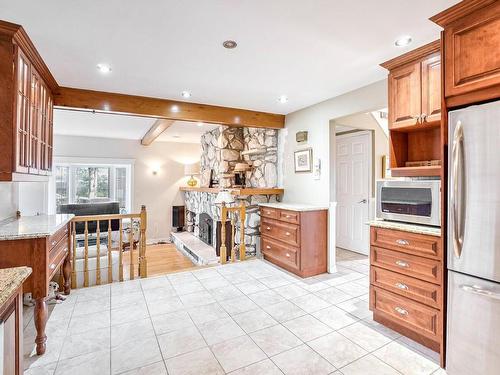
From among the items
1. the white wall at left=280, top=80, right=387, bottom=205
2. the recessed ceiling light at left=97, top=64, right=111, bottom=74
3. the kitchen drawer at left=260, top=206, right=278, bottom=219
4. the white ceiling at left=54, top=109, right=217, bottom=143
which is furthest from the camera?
the white ceiling at left=54, top=109, right=217, bottom=143

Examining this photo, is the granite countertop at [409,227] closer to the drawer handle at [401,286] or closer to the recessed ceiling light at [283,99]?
the drawer handle at [401,286]

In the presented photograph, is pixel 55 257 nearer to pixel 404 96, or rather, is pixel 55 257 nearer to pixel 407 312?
pixel 407 312

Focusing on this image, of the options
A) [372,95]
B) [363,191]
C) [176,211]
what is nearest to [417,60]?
[372,95]

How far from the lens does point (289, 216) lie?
12.3 ft

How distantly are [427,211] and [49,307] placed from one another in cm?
359

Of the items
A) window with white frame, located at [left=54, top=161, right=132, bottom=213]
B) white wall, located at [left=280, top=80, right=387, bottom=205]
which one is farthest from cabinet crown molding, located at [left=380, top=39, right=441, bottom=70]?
window with white frame, located at [left=54, top=161, right=132, bottom=213]

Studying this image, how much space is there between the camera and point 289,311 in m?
2.67

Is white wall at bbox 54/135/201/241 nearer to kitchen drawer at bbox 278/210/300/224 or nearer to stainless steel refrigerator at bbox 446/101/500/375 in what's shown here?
kitchen drawer at bbox 278/210/300/224

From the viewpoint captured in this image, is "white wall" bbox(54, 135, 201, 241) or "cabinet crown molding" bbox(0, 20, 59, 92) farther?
"white wall" bbox(54, 135, 201, 241)

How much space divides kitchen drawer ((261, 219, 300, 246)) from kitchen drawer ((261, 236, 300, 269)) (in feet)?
0.27

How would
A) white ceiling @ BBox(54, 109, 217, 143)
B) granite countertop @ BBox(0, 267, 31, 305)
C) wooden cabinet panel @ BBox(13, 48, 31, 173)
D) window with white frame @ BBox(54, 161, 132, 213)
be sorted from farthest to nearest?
window with white frame @ BBox(54, 161, 132, 213), white ceiling @ BBox(54, 109, 217, 143), wooden cabinet panel @ BBox(13, 48, 31, 173), granite countertop @ BBox(0, 267, 31, 305)

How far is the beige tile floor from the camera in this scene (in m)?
1.89

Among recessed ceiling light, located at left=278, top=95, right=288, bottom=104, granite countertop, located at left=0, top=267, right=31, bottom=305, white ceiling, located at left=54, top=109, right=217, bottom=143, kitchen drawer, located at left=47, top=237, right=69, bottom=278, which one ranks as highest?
white ceiling, located at left=54, top=109, right=217, bottom=143

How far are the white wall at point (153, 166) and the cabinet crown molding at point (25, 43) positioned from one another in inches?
165
